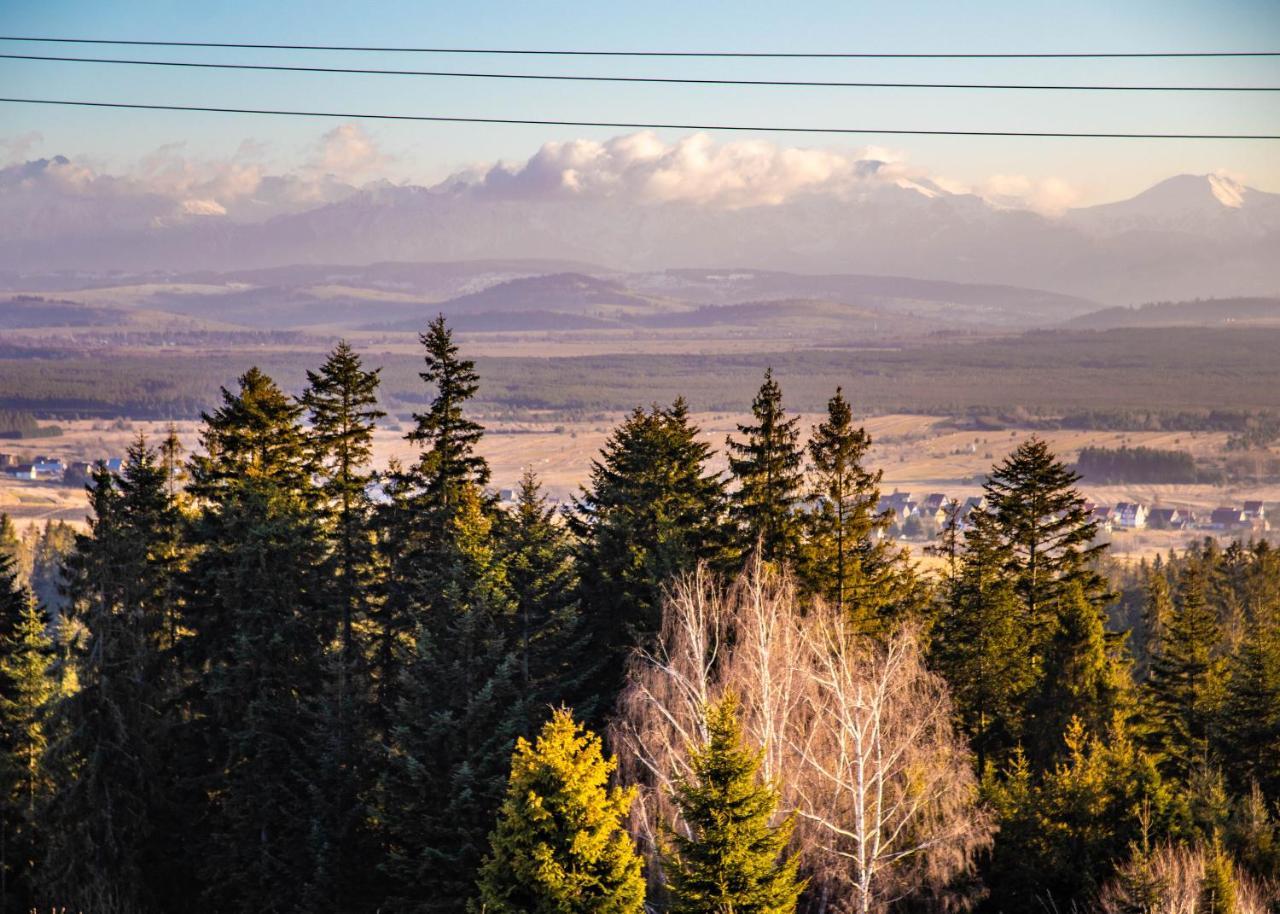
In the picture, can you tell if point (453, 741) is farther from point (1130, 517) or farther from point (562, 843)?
point (1130, 517)

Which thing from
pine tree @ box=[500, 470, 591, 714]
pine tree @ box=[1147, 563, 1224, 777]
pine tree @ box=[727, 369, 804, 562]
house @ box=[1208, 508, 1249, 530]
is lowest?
house @ box=[1208, 508, 1249, 530]

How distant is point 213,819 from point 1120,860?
991 inches

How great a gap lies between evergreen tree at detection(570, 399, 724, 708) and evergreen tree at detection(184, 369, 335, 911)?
26.9 ft

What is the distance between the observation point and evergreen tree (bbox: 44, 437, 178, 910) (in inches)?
1377

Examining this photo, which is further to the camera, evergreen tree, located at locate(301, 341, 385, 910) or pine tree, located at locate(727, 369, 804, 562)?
→ pine tree, located at locate(727, 369, 804, 562)

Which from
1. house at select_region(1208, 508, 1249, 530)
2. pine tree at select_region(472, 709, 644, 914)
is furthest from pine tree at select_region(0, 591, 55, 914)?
house at select_region(1208, 508, 1249, 530)

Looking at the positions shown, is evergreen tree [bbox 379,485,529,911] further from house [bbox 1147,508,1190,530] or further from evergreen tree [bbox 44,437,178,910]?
house [bbox 1147,508,1190,530]

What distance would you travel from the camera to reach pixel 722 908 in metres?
20.7

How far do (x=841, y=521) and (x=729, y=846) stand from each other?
1782 centimetres

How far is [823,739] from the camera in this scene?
27.7 meters

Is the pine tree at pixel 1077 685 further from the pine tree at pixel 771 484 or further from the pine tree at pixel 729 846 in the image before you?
the pine tree at pixel 729 846

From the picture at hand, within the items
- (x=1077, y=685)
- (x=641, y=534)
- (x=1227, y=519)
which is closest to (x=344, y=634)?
(x=641, y=534)

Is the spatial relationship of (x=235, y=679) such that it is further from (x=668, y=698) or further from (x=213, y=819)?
(x=668, y=698)

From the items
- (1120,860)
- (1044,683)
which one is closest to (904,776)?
(1120,860)
